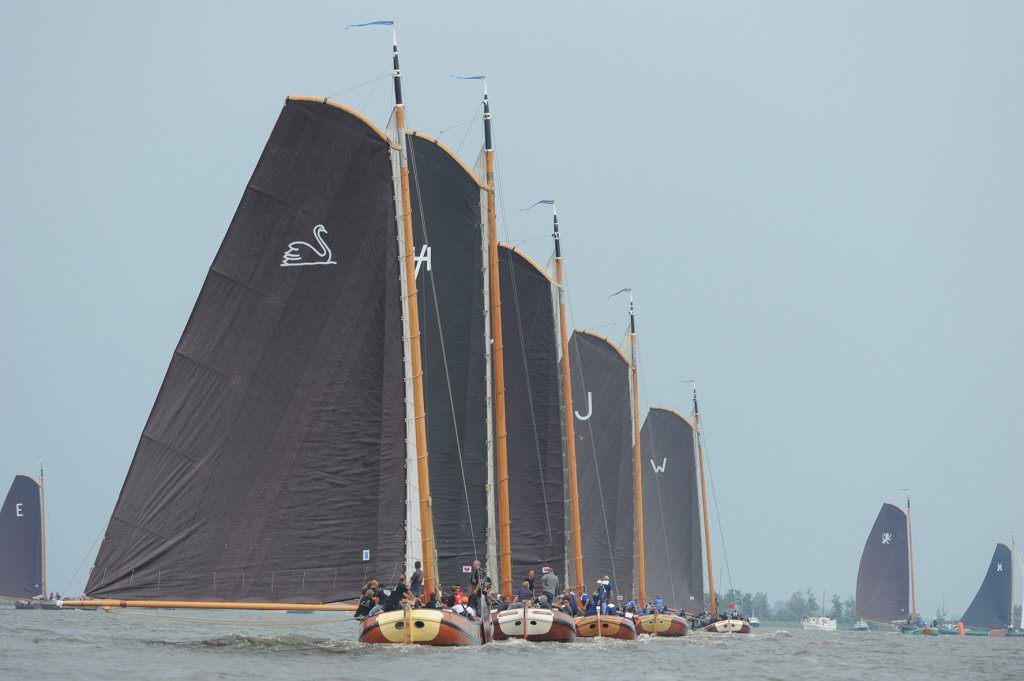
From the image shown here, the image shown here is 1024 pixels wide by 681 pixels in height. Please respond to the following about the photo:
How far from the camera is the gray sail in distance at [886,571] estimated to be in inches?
5748

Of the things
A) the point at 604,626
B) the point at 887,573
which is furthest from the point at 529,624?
the point at 887,573

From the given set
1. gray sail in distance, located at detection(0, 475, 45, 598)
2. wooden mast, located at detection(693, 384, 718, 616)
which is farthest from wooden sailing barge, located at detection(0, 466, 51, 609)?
wooden mast, located at detection(693, 384, 718, 616)

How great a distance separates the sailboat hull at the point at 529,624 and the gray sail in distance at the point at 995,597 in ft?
413

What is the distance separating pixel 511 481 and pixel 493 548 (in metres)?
7.05

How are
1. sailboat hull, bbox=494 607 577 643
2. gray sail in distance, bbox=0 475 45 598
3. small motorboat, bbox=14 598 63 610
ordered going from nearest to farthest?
sailboat hull, bbox=494 607 577 643
small motorboat, bbox=14 598 63 610
gray sail in distance, bbox=0 475 45 598

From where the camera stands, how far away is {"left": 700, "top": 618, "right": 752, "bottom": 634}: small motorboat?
8706cm

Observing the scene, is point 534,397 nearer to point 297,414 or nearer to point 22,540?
point 297,414

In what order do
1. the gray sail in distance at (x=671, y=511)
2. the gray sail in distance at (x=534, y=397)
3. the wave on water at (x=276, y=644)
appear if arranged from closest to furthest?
the wave on water at (x=276, y=644), the gray sail in distance at (x=534, y=397), the gray sail in distance at (x=671, y=511)

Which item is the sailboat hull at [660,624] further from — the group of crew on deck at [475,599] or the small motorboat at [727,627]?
the small motorboat at [727,627]

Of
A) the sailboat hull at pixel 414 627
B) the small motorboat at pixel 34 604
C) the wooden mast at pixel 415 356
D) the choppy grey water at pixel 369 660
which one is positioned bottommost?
the choppy grey water at pixel 369 660

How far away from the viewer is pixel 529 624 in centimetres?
4769

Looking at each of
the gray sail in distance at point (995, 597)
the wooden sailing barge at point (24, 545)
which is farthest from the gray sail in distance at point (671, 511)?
the gray sail in distance at point (995, 597)

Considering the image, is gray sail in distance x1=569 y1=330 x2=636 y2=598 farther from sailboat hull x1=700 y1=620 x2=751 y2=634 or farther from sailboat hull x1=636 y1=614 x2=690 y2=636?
sailboat hull x1=700 y1=620 x2=751 y2=634

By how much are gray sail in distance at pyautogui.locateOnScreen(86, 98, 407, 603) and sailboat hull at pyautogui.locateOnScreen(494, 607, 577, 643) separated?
37.8ft
